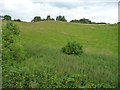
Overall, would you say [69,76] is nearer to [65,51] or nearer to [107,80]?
[107,80]

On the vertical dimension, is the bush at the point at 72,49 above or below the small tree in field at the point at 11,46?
below

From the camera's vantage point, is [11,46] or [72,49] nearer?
[11,46]

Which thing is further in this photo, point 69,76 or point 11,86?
point 69,76

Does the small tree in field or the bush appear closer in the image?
the small tree in field

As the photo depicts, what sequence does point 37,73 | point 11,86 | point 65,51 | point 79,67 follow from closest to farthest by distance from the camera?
point 11,86 → point 37,73 → point 79,67 → point 65,51

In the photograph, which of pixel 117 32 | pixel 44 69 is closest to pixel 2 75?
pixel 44 69

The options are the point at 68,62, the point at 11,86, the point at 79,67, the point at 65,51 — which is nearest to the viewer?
the point at 11,86

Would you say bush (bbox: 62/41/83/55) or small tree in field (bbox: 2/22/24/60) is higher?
small tree in field (bbox: 2/22/24/60)

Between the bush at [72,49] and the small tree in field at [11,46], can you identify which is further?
the bush at [72,49]

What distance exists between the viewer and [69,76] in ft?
80.2

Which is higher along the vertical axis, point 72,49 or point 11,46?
point 11,46

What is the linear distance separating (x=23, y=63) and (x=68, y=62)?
3820mm

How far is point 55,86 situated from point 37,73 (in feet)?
6.79

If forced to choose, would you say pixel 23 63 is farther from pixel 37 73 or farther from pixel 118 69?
pixel 118 69
